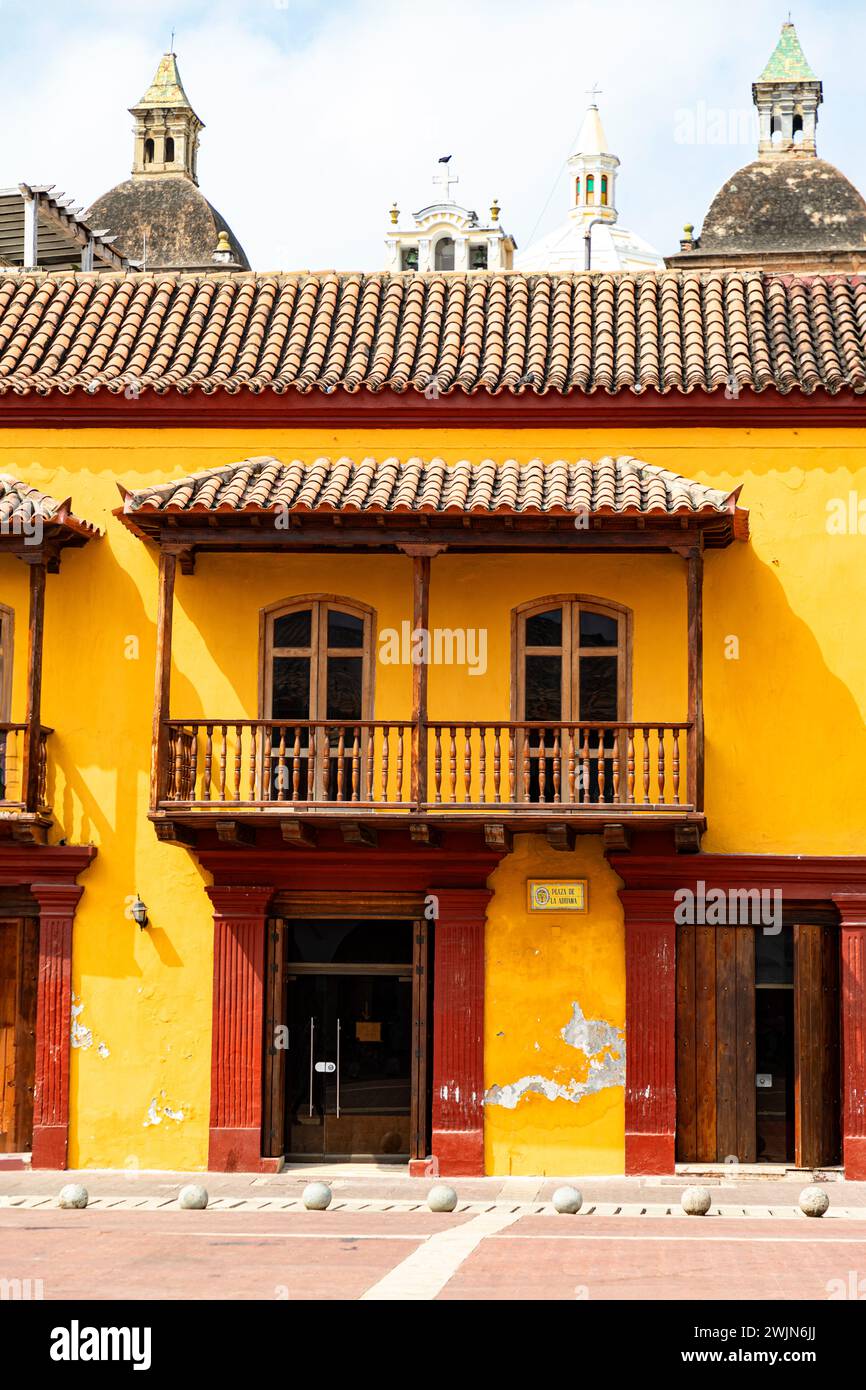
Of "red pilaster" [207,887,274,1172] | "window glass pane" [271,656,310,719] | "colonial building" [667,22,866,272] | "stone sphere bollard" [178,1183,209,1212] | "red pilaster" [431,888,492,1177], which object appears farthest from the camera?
"colonial building" [667,22,866,272]

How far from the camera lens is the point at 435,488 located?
19.4 m

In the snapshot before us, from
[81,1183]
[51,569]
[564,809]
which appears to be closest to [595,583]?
[564,809]

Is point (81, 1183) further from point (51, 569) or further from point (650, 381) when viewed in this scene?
point (650, 381)

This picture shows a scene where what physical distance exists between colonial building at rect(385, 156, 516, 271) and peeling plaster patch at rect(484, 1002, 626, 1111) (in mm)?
54428

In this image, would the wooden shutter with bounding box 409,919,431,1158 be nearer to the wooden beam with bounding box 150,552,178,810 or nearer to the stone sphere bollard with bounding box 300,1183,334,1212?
the stone sphere bollard with bounding box 300,1183,334,1212

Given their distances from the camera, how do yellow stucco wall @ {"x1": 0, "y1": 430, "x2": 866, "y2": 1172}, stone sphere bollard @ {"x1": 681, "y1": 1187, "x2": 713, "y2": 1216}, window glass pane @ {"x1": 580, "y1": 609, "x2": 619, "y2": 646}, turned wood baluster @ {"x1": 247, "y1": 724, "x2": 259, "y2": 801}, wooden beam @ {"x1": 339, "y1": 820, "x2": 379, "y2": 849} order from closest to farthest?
stone sphere bollard @ {"x1": 681, "y1": 1187, "x2": 713, "y2": 1216} < wooden beam @ {"x1": 339, "y1": 820, "x2": 379, "y2": 849} < turned wood baluster @ {"x1": 247, "y1": 724, "x2": 259, "y2": 801} < yellow stucco wall @ {"x1": 0, "y1": 430, "x2": 866, "y2": 1172} < window glass pane @ {"x1": 580, "y1": 609, "x2": 619, "y2": 646}

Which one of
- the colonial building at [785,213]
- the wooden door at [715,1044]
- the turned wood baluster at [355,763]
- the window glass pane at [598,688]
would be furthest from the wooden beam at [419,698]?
the colonial building at [785,213]

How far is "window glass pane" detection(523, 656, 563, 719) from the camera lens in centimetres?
2025

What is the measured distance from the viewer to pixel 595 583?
2025 cm

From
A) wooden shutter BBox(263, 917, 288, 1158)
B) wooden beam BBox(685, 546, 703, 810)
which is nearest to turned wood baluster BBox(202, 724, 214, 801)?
wooden shutter BBox(263, 917, 288, 1158)

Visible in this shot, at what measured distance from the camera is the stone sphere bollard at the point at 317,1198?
57.2ft

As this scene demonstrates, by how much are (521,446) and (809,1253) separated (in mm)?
9079

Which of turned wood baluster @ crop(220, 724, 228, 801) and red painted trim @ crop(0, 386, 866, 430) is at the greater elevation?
red painted trim @ crop(0, 386, 866, 430)

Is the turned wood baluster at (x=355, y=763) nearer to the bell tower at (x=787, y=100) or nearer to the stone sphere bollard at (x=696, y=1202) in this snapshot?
the stone sphere bollard at (x=696, y=1202)
